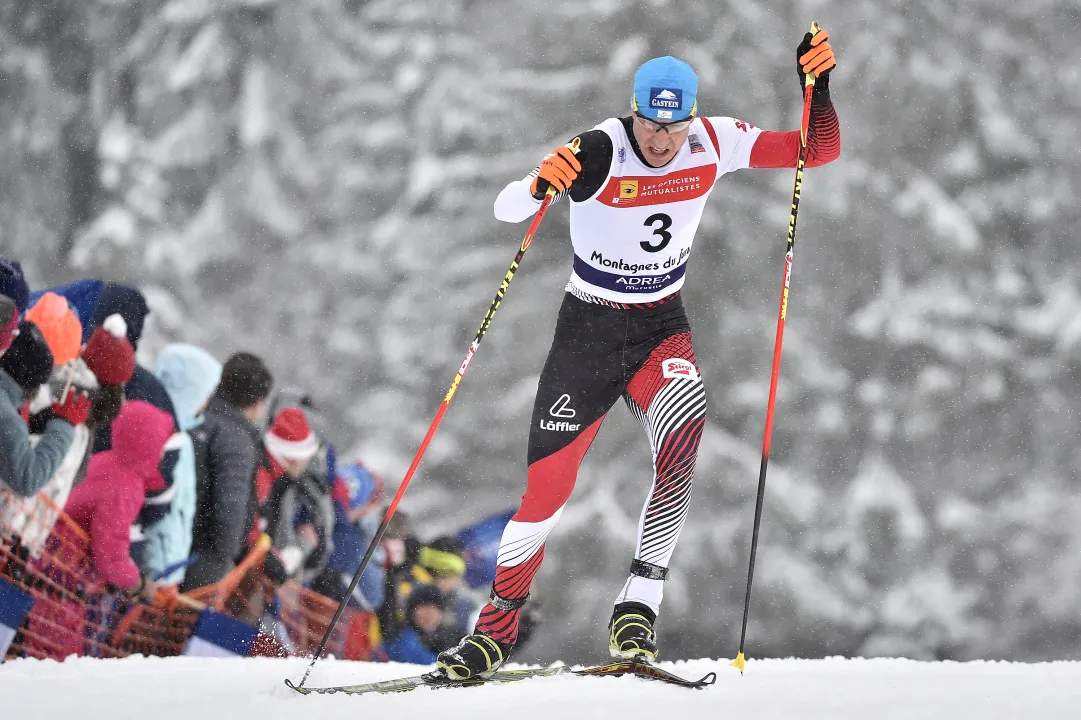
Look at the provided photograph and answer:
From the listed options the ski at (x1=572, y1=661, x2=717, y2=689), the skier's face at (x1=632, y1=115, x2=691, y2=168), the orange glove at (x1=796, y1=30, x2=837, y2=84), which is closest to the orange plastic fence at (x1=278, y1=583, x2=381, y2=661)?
the ski at (x1=572, y1=661, x2=717, y2=689)

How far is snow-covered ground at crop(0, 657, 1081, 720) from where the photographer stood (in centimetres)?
325

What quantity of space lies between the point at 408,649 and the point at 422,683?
10.7 ft

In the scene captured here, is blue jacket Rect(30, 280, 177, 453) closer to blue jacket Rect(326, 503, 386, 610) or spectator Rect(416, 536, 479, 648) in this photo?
blue jacket Rect(326, 503, 386, 610)

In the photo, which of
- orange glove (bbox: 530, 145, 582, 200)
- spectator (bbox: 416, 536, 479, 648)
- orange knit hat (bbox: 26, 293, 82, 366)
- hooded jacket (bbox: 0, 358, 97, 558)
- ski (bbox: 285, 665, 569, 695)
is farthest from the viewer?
spectator (bbox: 416, 536, 479, 648)

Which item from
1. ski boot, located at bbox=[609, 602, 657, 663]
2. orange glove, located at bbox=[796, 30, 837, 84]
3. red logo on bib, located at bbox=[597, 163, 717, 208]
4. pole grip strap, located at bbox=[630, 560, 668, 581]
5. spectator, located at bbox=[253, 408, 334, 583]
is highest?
orange glove, located at bbox=[796, 30, 837, 84]

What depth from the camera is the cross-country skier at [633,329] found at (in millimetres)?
3986

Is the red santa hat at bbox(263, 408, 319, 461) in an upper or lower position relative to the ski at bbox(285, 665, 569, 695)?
upper

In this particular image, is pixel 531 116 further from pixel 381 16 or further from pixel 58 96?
pixel 58 96

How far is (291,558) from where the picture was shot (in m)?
6.11

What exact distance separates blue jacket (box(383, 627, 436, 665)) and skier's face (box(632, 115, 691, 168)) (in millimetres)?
4002

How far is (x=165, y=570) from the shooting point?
5.21 metres

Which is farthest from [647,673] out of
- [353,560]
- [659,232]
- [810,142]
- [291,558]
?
[353,560]

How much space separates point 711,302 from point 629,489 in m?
2.38

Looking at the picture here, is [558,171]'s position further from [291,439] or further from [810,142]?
[291,439]
